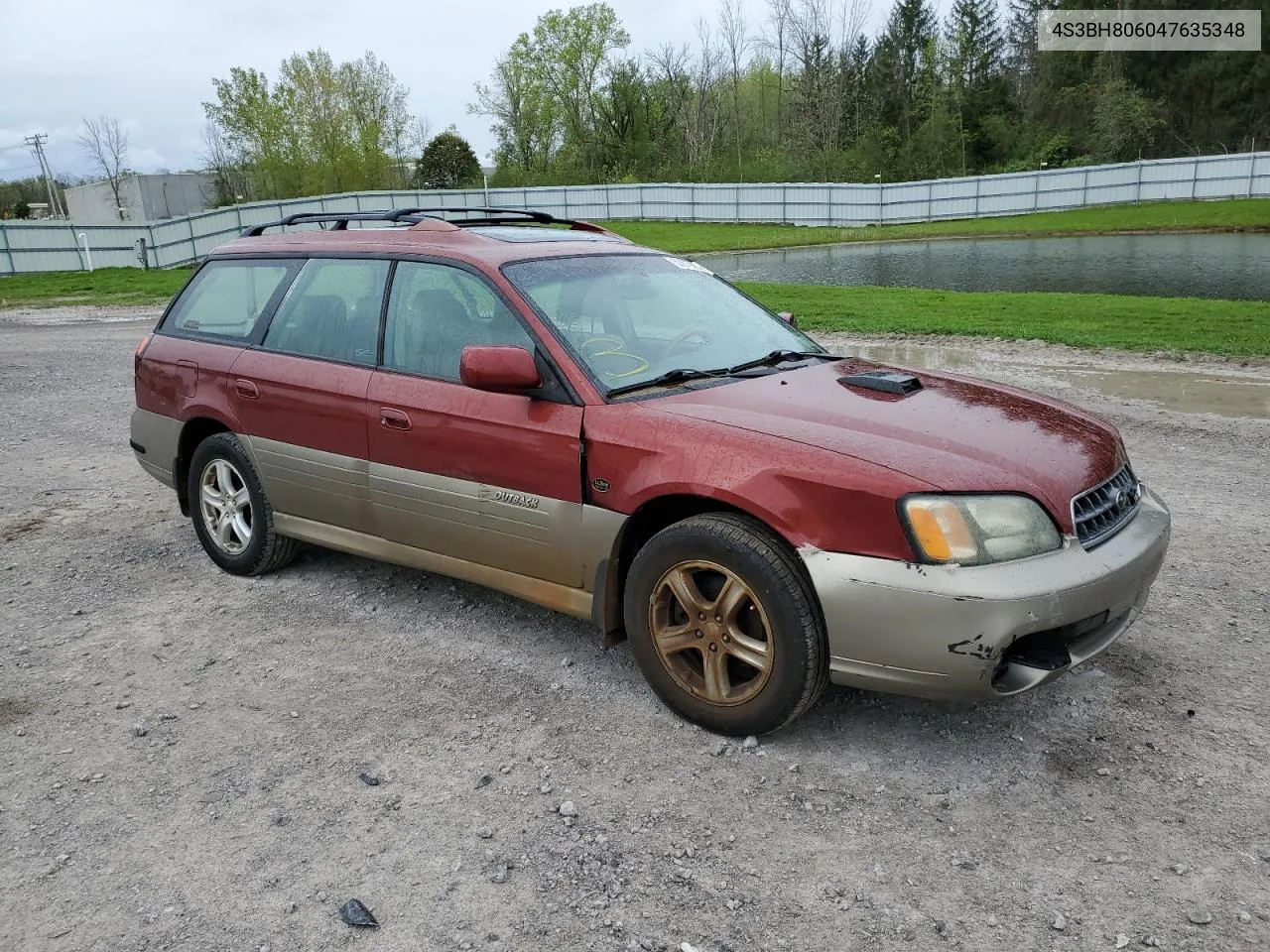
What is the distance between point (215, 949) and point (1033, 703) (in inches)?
111

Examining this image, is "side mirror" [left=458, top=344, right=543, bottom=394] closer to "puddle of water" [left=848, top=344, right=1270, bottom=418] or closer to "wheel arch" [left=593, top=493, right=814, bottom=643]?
"wheel arch" [left=593, top=493, right=814, bottom=643]

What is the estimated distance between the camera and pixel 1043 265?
23109mm

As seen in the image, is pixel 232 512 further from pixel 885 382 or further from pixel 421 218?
pixel 885 382

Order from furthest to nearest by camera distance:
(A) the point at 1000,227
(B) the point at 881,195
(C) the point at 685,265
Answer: (B) the point at 881,195 → (A) the point at 1000,227 → (C) the point at 685,265

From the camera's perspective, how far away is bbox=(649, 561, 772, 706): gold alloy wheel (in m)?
3.28

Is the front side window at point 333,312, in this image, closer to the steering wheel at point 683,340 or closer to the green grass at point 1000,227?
the steering wheel at point 683,340

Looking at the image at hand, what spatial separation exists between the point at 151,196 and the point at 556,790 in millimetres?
61500

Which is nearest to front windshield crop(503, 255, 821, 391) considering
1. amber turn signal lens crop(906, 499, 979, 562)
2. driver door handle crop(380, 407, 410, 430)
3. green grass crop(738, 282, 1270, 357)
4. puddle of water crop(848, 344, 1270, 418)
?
driver door handle crop(380, 407, 410, 430)

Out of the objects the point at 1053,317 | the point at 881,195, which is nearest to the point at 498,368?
the point at 1053,317

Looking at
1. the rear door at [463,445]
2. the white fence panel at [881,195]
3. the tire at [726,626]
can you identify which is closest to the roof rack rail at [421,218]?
the rear door at [463,445]

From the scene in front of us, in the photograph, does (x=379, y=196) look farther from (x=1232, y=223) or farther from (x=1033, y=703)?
(x=1033, y=703)

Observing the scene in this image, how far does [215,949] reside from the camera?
2500 millimetres

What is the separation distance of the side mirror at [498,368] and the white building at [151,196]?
2244 inches

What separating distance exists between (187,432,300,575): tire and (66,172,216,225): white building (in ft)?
181
